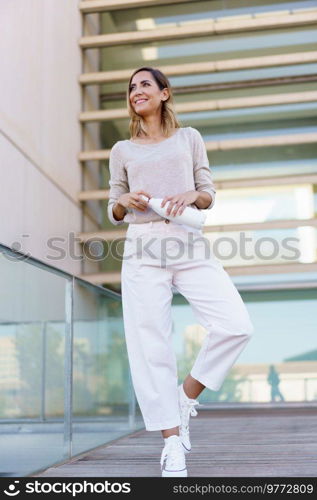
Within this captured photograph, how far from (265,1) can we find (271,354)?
349 centimetres

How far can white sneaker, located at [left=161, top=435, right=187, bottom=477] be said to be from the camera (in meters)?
1.92

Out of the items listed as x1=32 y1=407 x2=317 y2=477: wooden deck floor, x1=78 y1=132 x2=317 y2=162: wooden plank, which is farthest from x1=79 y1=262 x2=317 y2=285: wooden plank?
x1=32 y1=407 x2=317 y2=477: wooden deck floor

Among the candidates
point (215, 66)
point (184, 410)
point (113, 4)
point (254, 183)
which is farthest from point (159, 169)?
point (113, 4)

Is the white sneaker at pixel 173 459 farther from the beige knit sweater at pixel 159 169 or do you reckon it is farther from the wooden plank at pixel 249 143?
the wooden plank at pixel 249 143

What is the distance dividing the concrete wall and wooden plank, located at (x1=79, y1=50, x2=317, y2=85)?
234mm

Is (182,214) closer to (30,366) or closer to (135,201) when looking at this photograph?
(135,201)

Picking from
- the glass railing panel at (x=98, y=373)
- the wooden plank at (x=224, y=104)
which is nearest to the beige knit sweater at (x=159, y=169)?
the glass railing panel at (x=98, y=373)

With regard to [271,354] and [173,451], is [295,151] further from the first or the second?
[173,451]

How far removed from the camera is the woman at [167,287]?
204 cm

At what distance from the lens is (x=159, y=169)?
2127 mm

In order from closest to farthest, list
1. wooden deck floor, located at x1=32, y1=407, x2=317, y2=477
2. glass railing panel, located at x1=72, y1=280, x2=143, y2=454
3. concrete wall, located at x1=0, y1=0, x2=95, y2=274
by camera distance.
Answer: wooden deck floor, located at x1=32, y1=407, x2=317, y2=477 < glass railing panel, located at x1=72, y1=280, x2=143, y2=454 < concrete wall, located at x1=0, y1=0, x2=95, y2=274

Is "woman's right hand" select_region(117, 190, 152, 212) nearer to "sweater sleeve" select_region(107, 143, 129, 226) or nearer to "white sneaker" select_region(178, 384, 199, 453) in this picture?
"sweater sleeve" select_region(107, 143, 129, 226)

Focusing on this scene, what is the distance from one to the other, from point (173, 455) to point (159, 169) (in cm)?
90
